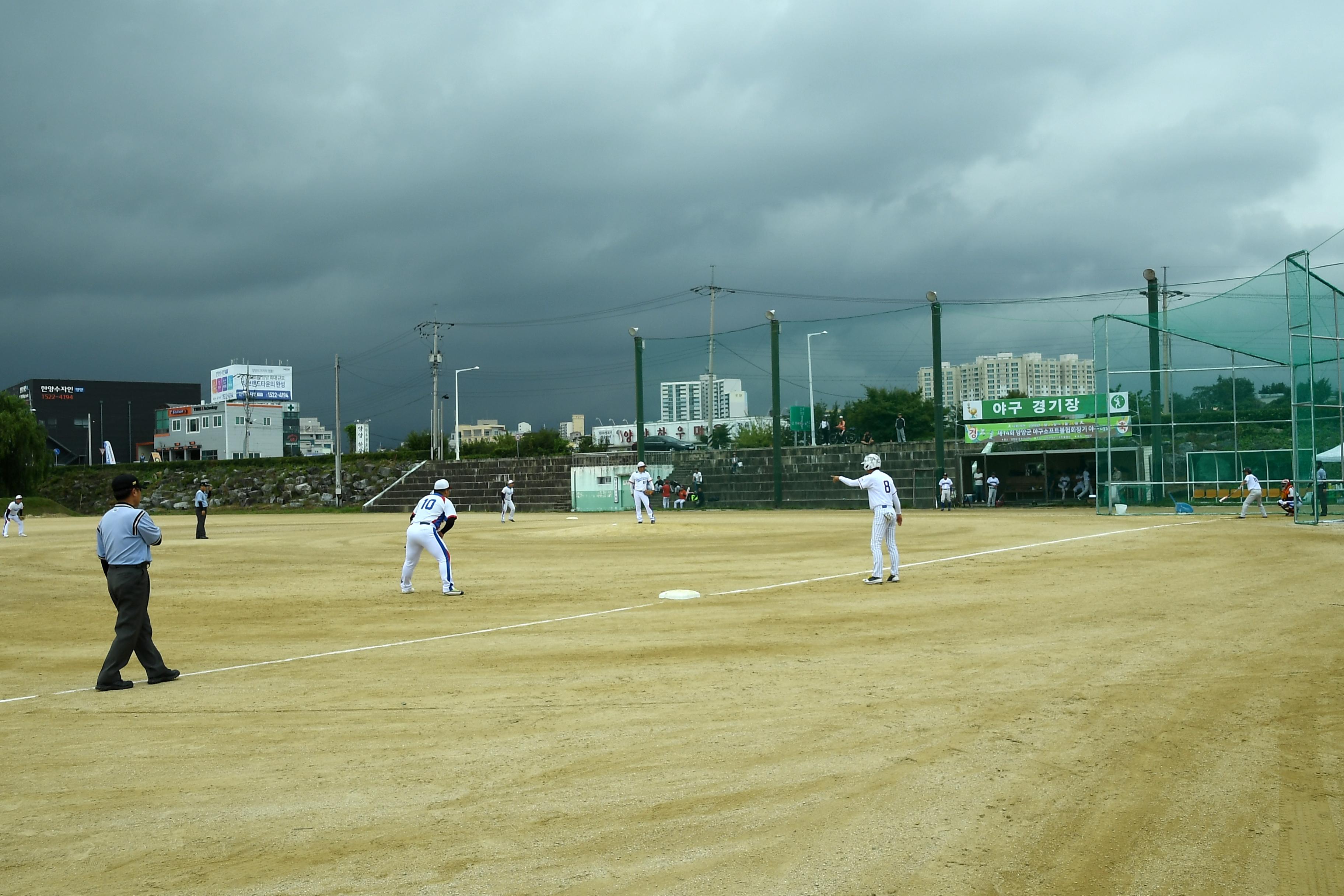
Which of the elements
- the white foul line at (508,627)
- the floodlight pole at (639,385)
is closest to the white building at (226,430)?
the floodlight pole at (639,385)

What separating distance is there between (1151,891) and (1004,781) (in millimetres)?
1393

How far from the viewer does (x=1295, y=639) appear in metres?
9.85

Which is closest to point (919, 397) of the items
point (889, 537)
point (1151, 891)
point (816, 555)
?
point (816, 555)

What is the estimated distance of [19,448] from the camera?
216ft

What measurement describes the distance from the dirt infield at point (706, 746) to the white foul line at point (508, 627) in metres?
0.19

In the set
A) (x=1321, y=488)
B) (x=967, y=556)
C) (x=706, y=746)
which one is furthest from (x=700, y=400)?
(x=706, y=746)

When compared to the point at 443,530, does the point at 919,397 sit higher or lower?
higher

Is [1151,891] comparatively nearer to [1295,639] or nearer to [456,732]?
[456,732]

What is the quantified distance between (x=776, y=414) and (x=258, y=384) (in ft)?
312

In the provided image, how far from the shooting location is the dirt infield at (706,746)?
4.59 meters

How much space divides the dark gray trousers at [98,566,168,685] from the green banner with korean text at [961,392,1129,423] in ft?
110

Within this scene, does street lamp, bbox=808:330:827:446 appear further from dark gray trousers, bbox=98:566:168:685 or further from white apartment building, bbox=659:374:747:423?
dark gray trousers, bbox=98:566:168:685

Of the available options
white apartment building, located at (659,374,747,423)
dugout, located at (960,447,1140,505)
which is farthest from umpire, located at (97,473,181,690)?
white apartment building, located at (659,374,747,423)

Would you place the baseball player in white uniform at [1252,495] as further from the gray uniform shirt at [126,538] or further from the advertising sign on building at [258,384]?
the advertising sign on building at [258,384]
